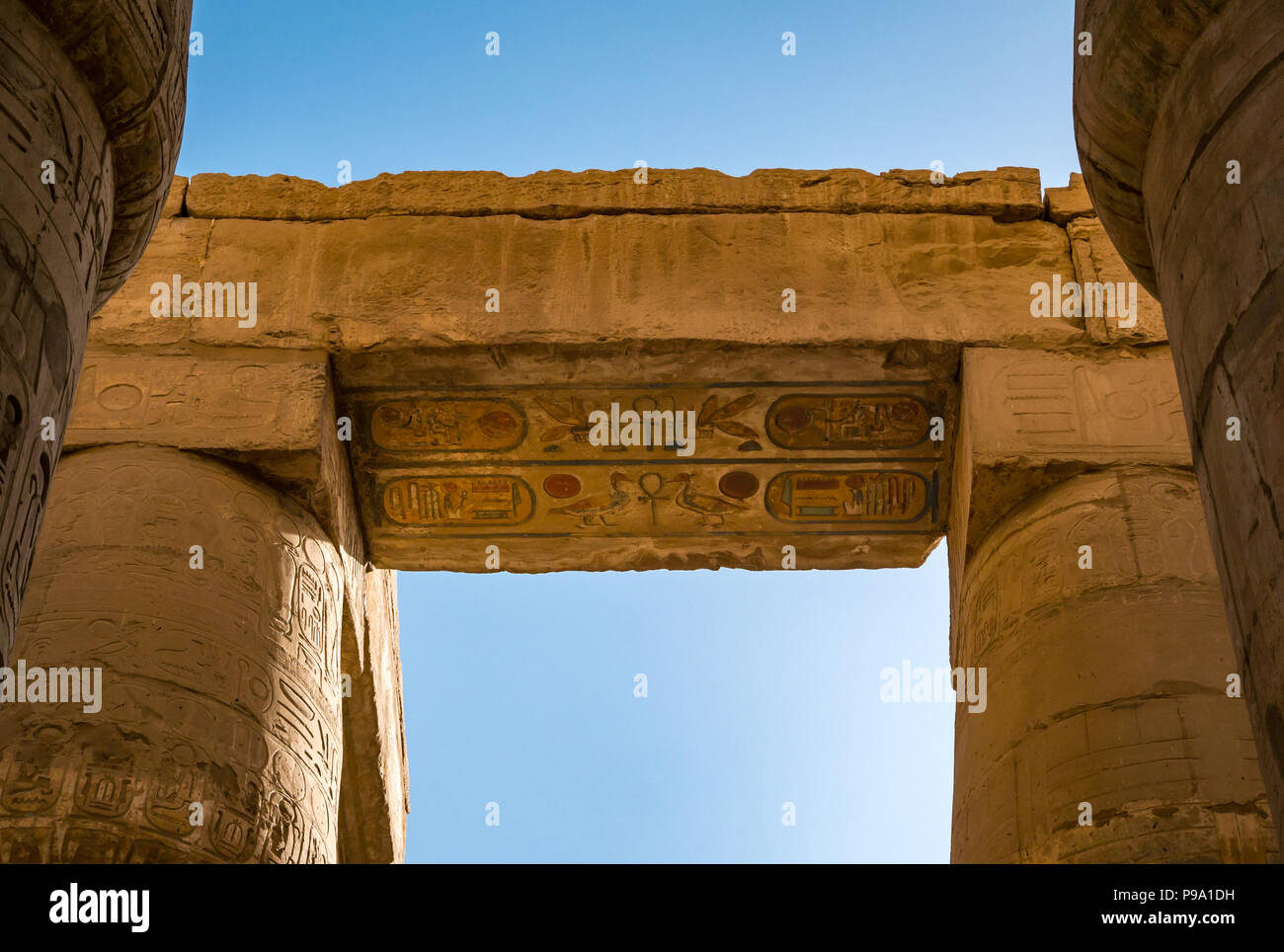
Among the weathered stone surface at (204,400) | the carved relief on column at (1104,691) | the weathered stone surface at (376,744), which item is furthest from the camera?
the weathered stone surface at (376,744)

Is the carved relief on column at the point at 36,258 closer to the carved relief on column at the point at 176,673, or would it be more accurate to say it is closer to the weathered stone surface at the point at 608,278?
the carved relief on column at the point at 176,673

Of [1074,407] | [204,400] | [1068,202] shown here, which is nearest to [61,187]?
[204,400]

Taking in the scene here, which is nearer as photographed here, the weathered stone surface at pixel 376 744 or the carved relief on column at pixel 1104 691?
the carved relief on column at pixel 1104 691

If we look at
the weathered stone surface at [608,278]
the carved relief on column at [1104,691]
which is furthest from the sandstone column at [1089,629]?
the weathered stone surface at [608,278]

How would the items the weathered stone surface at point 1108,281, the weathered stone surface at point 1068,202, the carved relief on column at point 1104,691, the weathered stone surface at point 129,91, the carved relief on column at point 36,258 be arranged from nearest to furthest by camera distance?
the carved relief on column at point 36,258
the weathered stone surface at point 129,91
the carved relief on column at point 1104,691
the weathered stone surface at point 1108,281
the weathered stone surface at point 1068,202

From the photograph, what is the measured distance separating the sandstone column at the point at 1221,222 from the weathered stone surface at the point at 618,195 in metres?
3.46

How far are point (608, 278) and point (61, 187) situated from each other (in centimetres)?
387

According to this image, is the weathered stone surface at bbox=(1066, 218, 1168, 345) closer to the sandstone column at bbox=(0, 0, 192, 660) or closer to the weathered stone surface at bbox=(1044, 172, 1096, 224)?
the weathered stone surface at bbox=(1044, 172, 1096, 224)

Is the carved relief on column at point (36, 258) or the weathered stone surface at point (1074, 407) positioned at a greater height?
the weathered stone surface at point (1074, 407)

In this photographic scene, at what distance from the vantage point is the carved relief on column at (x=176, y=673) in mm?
4738

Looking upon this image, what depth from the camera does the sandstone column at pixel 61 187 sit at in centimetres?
281

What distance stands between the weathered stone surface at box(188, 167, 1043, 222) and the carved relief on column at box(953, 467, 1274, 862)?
5.38ft

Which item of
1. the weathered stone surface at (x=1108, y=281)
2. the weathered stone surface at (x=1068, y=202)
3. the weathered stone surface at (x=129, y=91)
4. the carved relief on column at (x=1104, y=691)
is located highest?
the weathered stone surface at (x=1068, y=202)

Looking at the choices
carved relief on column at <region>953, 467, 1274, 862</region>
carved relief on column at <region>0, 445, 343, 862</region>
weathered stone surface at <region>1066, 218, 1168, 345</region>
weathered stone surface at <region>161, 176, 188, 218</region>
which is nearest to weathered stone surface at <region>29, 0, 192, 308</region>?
carved relief on column at <region>0, 445, 343, 862</region>
